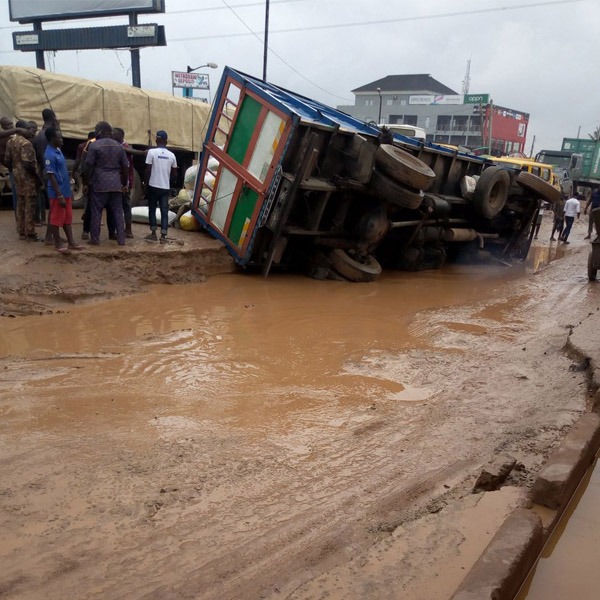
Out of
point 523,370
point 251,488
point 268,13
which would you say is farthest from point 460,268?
point 268,13

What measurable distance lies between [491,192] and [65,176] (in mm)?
7083

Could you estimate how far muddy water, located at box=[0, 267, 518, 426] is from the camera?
12.6ft

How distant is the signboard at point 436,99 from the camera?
49.9 meters

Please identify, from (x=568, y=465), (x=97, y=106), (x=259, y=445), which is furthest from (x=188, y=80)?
(x=568, y=465)

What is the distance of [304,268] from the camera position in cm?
850

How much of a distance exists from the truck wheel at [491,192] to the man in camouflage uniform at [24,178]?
7.02 metres

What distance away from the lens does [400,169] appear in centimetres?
732

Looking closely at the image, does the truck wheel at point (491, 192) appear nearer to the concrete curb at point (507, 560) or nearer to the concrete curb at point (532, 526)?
the concrete curb at point (532, 526)

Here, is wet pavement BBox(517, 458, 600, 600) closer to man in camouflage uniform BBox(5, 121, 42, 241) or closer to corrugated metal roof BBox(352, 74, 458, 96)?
man in camouflage uniform BBox(5, 121, 42, 241)

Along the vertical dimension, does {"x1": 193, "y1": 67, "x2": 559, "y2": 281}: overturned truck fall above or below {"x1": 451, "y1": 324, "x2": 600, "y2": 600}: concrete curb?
above

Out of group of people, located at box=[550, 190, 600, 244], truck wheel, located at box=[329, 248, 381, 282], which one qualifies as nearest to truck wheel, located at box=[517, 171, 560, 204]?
truck wheel, located at box=[329, 248, 381, 282]

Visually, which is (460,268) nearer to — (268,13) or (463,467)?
(463,467)

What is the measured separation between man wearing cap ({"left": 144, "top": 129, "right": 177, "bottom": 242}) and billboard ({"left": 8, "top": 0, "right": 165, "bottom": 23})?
1594 cm

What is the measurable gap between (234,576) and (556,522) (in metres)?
1.50
